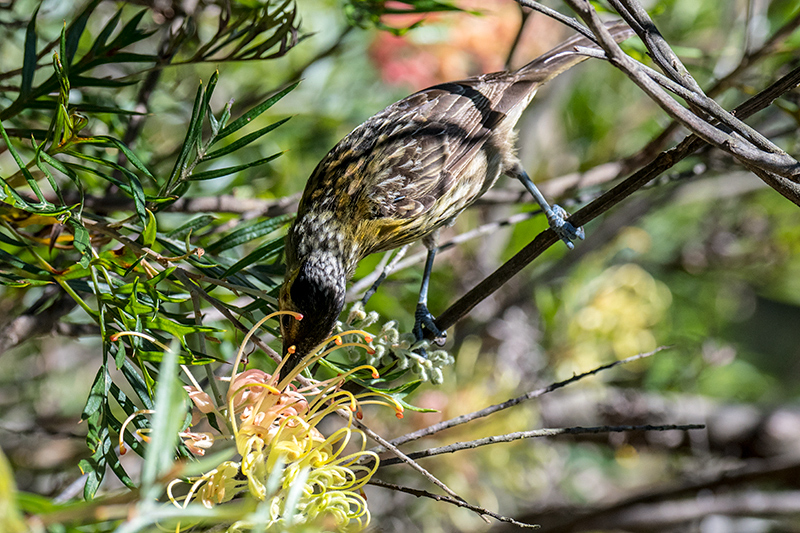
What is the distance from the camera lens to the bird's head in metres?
1.54

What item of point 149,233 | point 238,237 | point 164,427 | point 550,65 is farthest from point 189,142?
point 550,65

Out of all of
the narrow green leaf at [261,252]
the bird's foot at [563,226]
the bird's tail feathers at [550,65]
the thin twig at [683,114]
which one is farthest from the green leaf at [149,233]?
the bird's tail feathers at [550,65]

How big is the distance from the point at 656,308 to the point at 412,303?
1.22 metres

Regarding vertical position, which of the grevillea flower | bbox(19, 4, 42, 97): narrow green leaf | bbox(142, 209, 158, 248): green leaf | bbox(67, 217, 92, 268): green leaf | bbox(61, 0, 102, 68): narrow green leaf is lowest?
the grevillea flower

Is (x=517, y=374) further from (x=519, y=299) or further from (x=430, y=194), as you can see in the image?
(x=430, y=194)

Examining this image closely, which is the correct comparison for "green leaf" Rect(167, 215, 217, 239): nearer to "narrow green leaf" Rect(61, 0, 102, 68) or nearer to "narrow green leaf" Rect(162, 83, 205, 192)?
"narrow green leaf" Rect(162, 83, 205, 192)

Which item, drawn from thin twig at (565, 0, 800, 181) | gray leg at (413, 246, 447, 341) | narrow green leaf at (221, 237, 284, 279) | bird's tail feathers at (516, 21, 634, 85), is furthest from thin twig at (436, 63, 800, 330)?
bird's tail feathers at (516, 21, 634, 85)

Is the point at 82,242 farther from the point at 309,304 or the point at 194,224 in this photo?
the point at 309,304

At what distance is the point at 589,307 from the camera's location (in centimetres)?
321

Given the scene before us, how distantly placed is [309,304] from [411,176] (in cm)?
67

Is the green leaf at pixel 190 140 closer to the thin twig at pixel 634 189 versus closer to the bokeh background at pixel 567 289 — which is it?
the thin twig at pixel 634 189

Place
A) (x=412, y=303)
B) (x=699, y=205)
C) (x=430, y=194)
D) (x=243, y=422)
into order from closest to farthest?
1. (x=243, y=422)
2. (x=430, y=194)
3. (x=412, y=303)
4. (x=699, y=205)

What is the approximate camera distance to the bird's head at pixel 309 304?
154 cm

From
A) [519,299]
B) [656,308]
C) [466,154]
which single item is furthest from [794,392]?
[466,154]
